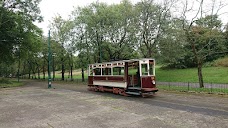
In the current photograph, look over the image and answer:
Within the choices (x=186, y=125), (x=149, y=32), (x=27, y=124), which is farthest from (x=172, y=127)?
(x=149, y=32)

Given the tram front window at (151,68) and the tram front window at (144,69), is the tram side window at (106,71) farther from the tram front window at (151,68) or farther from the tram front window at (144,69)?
the tram front window at (151,68)

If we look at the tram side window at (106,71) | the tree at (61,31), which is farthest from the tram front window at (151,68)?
the tree at (61,31)

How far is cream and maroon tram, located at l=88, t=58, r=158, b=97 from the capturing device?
15906 mm

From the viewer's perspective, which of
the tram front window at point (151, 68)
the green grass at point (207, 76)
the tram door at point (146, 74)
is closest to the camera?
the tram door at point (146, 74)

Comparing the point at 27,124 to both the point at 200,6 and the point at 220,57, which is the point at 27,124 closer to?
the point at 200,6

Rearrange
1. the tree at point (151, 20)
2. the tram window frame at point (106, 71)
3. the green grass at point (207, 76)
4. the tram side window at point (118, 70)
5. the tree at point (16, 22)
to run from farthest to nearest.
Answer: the tree at point (16, 22)
the green grass at point (207, 76)
the tree at point (151, 20)
the tram window frame at point (106, 71)
the tram side window at point (118, 70)

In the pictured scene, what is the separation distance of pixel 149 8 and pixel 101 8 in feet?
28.6

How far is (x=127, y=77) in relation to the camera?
17.3 meters

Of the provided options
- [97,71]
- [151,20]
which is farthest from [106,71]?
[151,20]

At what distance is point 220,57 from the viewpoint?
3903 cm

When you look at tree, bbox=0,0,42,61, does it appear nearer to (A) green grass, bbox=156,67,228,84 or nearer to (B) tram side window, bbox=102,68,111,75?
(B) tram side window, bbox=102,68,111,75

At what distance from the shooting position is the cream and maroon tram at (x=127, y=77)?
15906mm

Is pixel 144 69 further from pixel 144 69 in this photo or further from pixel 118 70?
pixel 118 70

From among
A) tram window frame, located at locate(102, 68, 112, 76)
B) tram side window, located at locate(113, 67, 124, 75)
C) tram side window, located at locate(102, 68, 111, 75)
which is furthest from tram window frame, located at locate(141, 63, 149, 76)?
tram side window, located at locate(102, 68, 111, 75)
